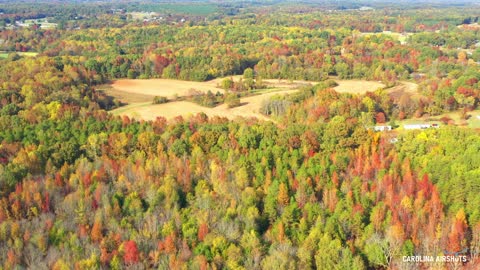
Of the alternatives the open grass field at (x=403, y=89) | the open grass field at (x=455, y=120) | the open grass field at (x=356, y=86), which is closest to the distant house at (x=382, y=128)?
the open grass field at (x=455, y=120)

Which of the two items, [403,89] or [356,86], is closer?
[403,89]

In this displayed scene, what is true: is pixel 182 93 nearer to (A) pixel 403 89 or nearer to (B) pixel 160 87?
(B) pixel 160 87

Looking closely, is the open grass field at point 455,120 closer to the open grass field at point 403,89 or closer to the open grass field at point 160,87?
the open grass field at point 403,89

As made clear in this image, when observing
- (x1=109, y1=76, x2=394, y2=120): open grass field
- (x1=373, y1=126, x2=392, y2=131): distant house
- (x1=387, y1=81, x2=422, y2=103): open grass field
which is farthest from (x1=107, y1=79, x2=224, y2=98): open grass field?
(x1=373, y1=126, x2=392, y2=131): distant house

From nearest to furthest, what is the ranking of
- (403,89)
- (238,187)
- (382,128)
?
(238,187)
(382,128)
(403,89)

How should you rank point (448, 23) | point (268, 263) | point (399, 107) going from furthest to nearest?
point (448, 23) → point (399, 107) → point (268, 263)

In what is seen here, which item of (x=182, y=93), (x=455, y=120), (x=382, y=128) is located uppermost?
(x=182, y=93)

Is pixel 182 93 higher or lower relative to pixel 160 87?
lower

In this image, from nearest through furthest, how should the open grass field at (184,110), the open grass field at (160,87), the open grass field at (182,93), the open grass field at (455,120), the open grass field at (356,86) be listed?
the open grass field at (455,120) < the open grass field at (184,110) < the open grass field at (182,93) < the open grass field at (160,87) < the open grass field at (356,86)

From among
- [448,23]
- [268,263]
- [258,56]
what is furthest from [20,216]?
[448,23]

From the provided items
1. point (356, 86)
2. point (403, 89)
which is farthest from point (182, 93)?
point (403, 89)

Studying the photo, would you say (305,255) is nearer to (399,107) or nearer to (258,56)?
(399,107)
